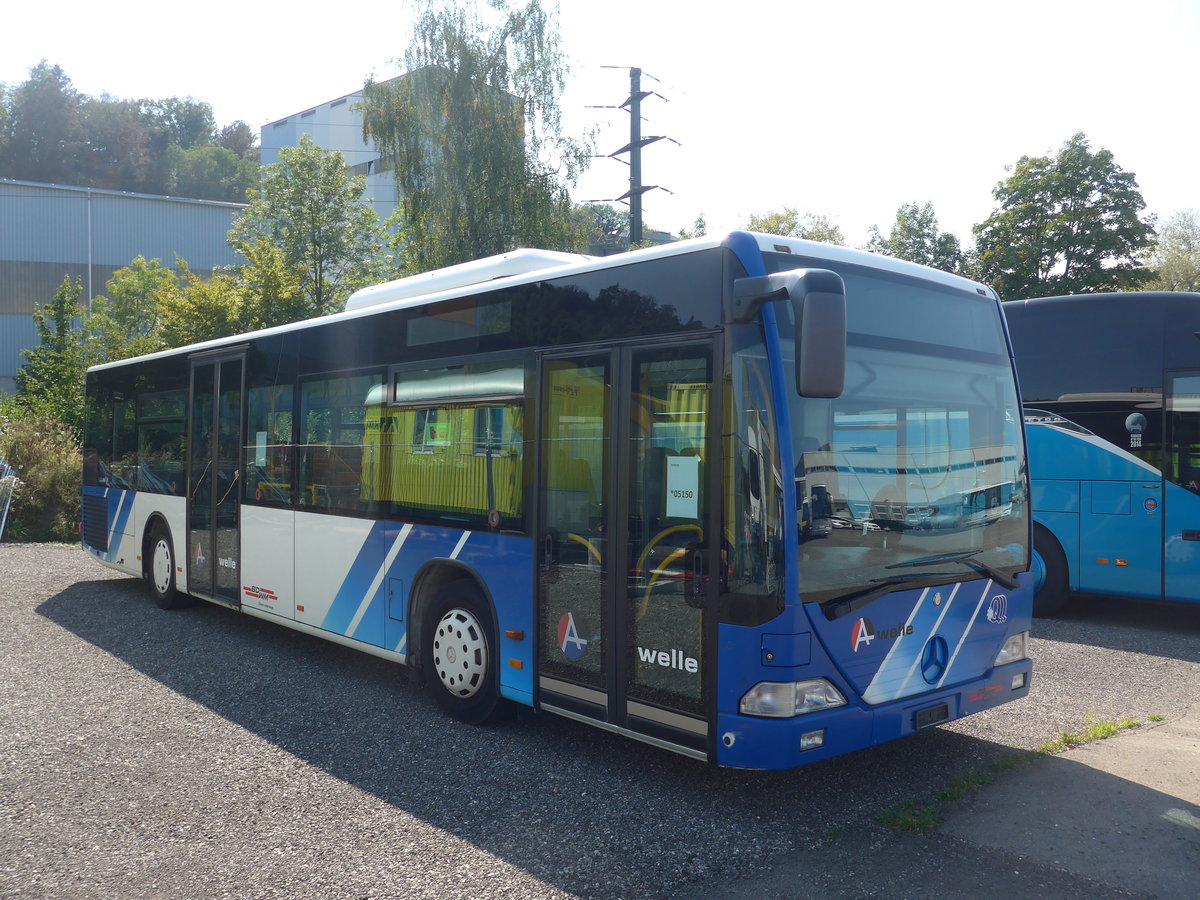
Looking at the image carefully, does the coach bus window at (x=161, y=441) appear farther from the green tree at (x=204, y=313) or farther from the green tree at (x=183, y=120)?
the green tree at (x=183, y=120)

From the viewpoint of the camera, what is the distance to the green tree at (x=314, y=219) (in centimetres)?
2880

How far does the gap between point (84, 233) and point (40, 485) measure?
36023 millimetres

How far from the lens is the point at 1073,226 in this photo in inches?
1319

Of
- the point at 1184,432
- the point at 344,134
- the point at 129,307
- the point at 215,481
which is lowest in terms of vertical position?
the point at 215,481

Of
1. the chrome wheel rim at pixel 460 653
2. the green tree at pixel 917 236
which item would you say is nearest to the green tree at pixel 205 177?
the green tree at pixel 917 236

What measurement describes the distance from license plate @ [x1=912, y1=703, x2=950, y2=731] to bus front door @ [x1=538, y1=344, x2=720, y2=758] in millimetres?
1135

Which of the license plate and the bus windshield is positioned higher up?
the bus windshield

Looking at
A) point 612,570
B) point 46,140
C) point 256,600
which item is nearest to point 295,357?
point 256,600

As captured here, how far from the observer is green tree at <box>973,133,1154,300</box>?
3322cm

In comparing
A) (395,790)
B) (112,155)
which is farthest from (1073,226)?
(112,155)

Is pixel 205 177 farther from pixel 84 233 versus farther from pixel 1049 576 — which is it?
pixel 1049 576

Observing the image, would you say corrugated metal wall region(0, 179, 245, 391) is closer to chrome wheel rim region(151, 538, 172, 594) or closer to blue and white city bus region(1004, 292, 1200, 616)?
chrome wheel rim region(151, 538, 172, 594)

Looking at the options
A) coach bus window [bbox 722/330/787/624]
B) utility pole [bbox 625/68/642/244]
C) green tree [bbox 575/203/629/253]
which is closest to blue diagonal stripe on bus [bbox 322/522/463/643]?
coach bus window [bbox 722/330/787/624]

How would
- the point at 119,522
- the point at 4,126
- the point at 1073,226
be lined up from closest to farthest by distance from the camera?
the point at 119,522
the point at 1073,226
the point at 4,126
